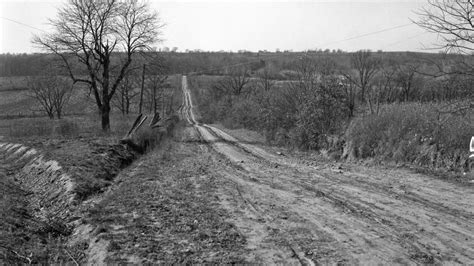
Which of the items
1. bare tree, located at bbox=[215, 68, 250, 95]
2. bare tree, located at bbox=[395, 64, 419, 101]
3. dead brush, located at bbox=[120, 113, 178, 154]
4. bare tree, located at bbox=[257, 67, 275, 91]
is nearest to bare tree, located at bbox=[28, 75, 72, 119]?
bare tree, located at bbox=[215, 68, 250, 95]

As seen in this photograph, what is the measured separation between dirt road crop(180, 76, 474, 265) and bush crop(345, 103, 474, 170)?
101 centimetres

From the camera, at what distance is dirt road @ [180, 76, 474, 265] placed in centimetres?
504

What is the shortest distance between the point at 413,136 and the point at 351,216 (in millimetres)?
6260

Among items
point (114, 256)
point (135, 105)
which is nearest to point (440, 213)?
point (114, 256)

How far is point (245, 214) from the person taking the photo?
6.96m

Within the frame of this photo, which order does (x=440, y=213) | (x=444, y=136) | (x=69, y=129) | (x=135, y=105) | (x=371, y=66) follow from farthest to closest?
(x=135, y=105) < (x=371, y=66) < (x=69, y=129) < (x=444, y=136) < (x=440, y=213)

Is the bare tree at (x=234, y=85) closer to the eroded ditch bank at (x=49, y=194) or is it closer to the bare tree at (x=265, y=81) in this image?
the bare tree at (x=265, y=81)

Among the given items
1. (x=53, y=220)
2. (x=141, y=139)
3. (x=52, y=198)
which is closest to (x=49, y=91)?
(x=141, y=139)

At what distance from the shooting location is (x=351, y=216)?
6.59m

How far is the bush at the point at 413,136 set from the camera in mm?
10125

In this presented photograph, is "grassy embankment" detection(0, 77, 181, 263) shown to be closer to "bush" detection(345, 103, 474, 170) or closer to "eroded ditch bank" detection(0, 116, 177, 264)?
"eroded ditch bank" detection(0, 116, 177, 264)

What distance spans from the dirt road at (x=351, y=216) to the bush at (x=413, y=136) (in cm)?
101

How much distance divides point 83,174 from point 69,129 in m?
24.2

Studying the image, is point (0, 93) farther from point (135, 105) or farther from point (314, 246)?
point (314, 246)
